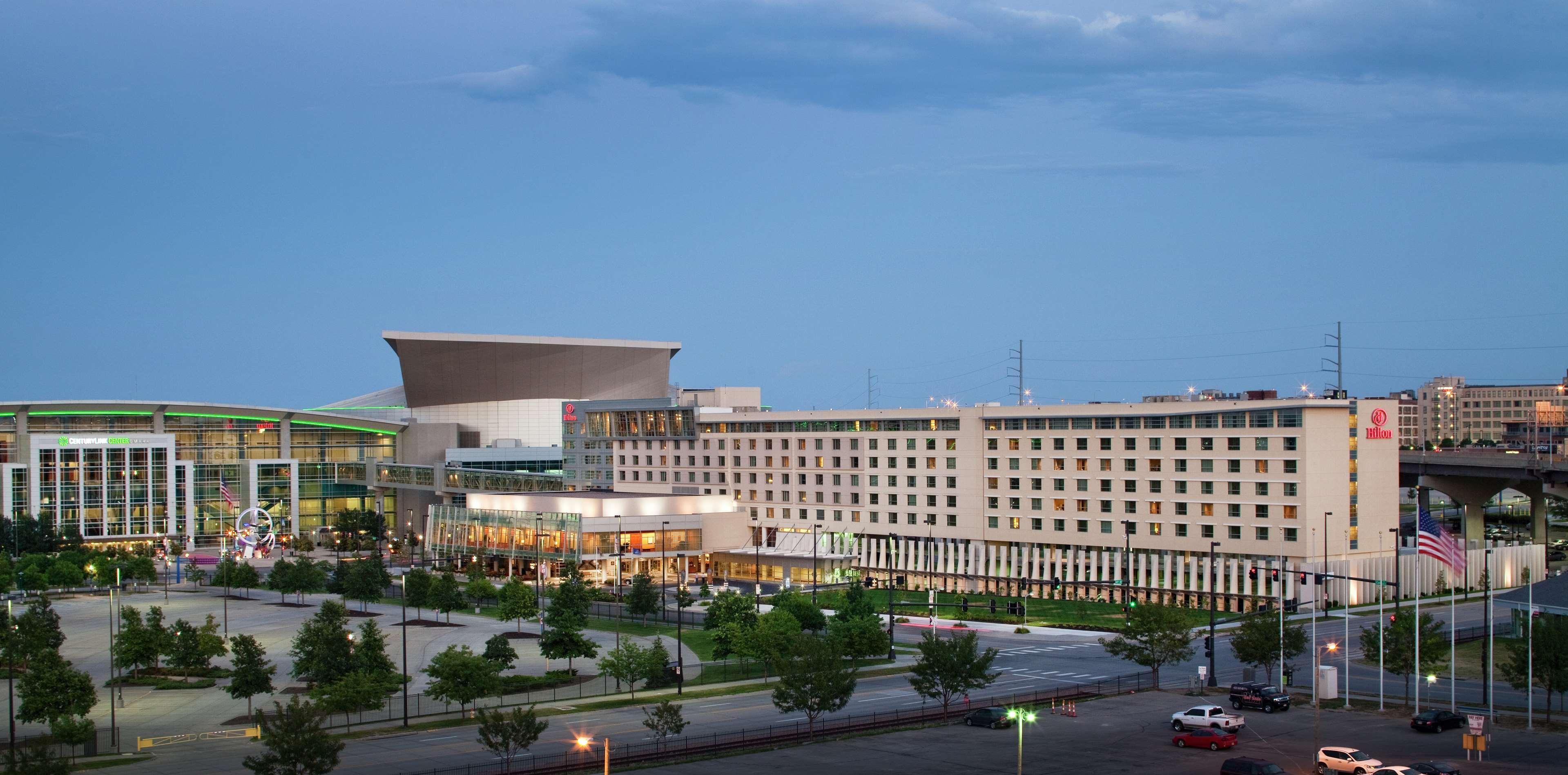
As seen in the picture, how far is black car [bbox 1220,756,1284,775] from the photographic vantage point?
42219 mm

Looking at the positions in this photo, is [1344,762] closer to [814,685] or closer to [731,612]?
[814,685]

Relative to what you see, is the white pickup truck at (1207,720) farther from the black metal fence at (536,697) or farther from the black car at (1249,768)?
the black metal fence at (536,697)

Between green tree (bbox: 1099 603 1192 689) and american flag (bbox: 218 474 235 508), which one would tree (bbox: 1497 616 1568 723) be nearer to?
green tree (bbox: 1099 603 1192 689)

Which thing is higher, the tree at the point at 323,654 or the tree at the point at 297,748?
the tree at the point at 297,748

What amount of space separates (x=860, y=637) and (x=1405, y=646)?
80.2 feet

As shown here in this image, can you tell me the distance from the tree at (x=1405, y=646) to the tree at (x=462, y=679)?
119ft

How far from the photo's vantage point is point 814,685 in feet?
172

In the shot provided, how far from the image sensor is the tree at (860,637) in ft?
228

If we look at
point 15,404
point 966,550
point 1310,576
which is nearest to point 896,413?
point 966,550

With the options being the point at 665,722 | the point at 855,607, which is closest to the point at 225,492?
the point at 855,607

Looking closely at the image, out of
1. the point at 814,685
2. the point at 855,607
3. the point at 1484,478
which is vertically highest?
the point at 1484,478

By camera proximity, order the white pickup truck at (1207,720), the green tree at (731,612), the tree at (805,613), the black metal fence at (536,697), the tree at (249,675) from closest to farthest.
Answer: the white pickup truck at (1207,720)
the black metal fence at (536,697)
the tree at (249,675)
the green tree at (731,612)
the tree at (805,613)

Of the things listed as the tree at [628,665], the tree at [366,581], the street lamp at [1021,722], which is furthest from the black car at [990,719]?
the tree at [366,581]

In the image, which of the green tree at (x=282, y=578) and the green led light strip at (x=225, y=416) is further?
the green led light strip at (x=225, y=416)
